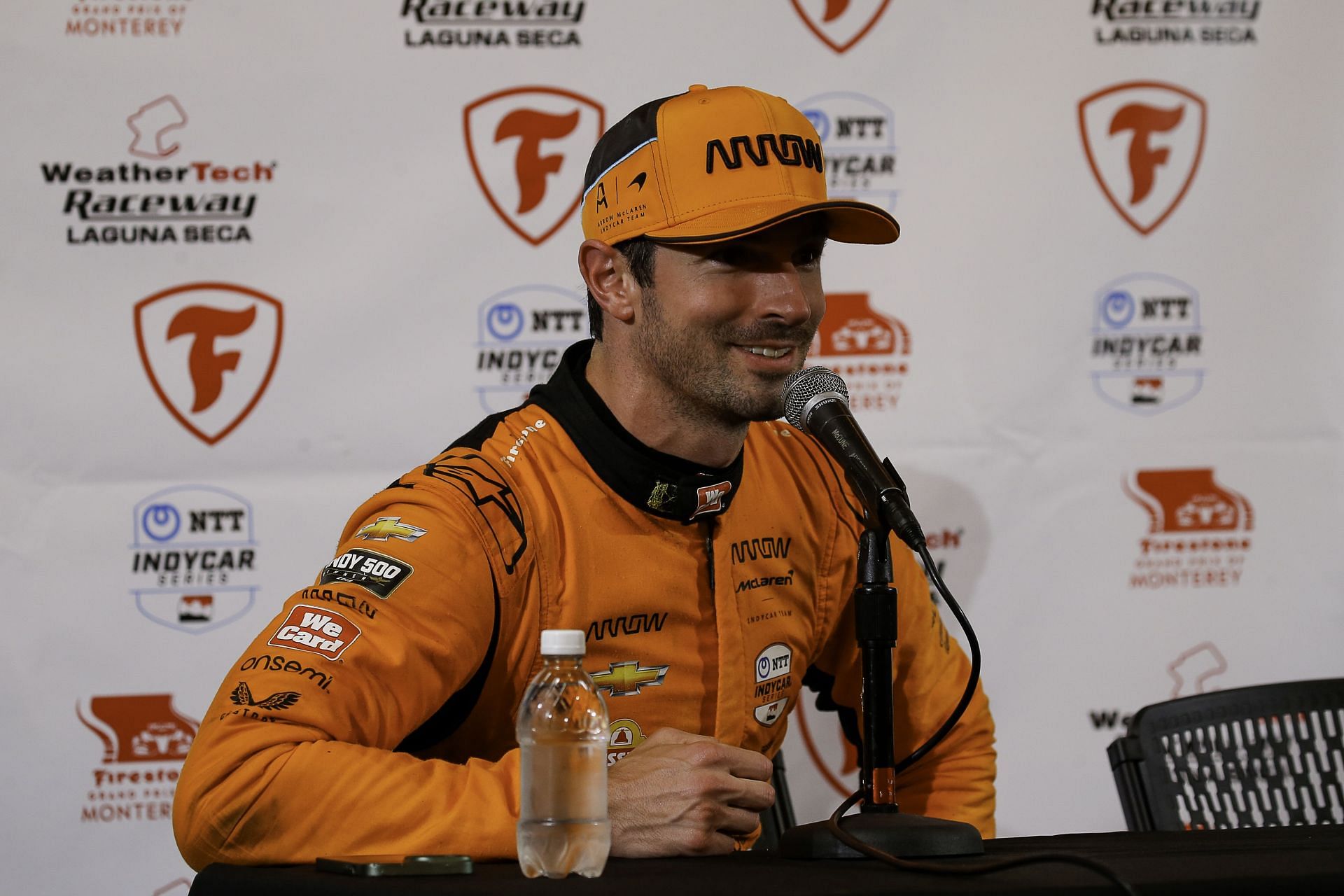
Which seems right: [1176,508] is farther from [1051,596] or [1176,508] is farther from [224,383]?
[224,383]

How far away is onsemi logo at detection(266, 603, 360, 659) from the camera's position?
1345mm

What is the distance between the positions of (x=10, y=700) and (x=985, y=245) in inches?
76.7

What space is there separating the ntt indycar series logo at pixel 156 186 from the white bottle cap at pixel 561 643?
4.92 ft

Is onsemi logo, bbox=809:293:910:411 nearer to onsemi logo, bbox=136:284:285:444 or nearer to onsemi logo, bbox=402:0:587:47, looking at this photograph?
onsemi logo, bbox=402:0:587:47

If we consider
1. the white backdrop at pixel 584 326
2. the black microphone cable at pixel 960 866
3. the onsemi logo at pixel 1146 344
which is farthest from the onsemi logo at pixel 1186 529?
the black microphone cable at pixel 960 866

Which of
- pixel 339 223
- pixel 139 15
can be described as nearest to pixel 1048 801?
pixel 339 223

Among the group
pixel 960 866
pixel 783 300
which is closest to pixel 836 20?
pixel 783 300

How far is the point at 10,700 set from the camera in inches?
86.9

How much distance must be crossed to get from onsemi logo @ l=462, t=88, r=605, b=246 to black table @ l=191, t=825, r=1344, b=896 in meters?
1.47

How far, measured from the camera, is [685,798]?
1.20 m

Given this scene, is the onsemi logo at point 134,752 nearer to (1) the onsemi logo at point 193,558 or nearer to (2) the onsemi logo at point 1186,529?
(1) the onsemi logo at point 193,558

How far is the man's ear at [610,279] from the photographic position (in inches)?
68.0

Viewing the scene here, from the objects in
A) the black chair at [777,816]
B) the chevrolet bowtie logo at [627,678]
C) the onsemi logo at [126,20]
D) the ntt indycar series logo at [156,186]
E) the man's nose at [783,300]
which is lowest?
the black chair at [777,816]

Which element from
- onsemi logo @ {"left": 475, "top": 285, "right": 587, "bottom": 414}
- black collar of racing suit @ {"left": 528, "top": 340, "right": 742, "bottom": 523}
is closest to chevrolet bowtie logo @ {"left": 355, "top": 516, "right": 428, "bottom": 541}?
black collar of racing suit @ {"left": 528, "top": 340, "right": 742, "bottom": 523}
